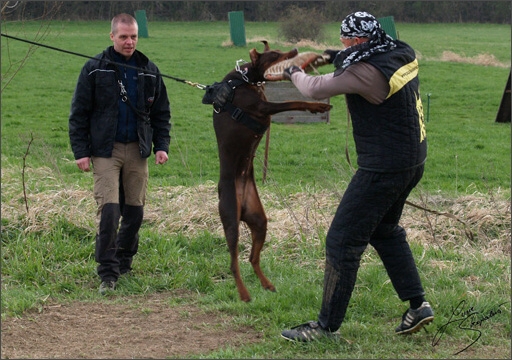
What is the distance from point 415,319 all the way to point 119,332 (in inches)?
88.3

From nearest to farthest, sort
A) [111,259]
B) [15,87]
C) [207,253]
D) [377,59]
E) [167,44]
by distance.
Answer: [377,59] < [111,259] < [207,253] < [15,87] < [167,44]

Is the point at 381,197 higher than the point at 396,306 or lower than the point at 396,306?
higher

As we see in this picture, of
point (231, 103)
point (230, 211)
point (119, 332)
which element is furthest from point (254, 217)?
point (119, 332)

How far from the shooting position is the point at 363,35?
488cm

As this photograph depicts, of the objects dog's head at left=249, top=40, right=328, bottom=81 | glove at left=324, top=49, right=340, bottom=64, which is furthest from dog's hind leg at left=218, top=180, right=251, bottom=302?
glove at left=324, top=49, right=340, bottom=64

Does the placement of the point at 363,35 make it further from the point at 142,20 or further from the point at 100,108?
the point at 142,20

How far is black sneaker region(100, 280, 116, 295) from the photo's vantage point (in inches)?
256

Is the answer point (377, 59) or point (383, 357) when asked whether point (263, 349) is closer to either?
point (383, 357)

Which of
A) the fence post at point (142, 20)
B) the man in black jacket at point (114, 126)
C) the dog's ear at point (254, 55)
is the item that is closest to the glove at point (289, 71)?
the dog's ear at point (254, 55)

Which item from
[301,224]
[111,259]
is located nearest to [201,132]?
[301,224]

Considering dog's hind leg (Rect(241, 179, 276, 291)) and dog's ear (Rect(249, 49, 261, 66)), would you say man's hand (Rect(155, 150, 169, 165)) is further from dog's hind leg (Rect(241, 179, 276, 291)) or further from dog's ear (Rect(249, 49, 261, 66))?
dog's ear (Rect(249, 49, 261, 66))

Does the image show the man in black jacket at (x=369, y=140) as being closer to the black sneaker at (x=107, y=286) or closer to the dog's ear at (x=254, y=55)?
the dog's ear at (x=254, y=55)

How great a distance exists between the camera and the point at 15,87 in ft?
72.1

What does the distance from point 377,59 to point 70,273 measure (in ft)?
11.9
